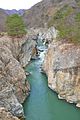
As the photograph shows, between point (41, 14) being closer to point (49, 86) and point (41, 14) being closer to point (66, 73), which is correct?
point (49, 86)

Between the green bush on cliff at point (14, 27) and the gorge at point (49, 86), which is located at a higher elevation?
the green bush on cliff at point (14, 27)

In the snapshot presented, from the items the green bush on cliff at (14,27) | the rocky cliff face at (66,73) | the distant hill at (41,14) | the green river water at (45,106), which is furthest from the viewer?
the distant hill at (41,14)

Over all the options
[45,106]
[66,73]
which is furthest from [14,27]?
[45,106]

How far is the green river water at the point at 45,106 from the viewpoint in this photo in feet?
116

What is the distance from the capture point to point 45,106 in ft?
127

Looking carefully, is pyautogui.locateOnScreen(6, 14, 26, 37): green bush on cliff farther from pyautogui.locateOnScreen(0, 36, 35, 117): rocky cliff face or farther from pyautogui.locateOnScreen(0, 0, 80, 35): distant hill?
pyautogui.locateOnScreen(0, 0, 80, 35): distant hill

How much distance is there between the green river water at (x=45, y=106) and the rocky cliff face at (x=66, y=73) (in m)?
1.00

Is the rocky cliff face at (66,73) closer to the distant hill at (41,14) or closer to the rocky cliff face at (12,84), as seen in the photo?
the rocky cliff face at (12,84)

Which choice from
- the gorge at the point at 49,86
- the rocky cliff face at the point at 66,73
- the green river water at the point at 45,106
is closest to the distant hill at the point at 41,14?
the gorge at the point at 49,86

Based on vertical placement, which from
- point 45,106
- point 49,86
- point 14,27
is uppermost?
point 14,27

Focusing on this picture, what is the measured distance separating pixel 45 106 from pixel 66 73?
529cm

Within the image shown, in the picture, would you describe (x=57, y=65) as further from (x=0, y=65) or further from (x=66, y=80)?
(x=0, y=65)

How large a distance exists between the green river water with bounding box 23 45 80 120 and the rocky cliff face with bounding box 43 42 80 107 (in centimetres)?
100

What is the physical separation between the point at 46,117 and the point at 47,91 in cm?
877
